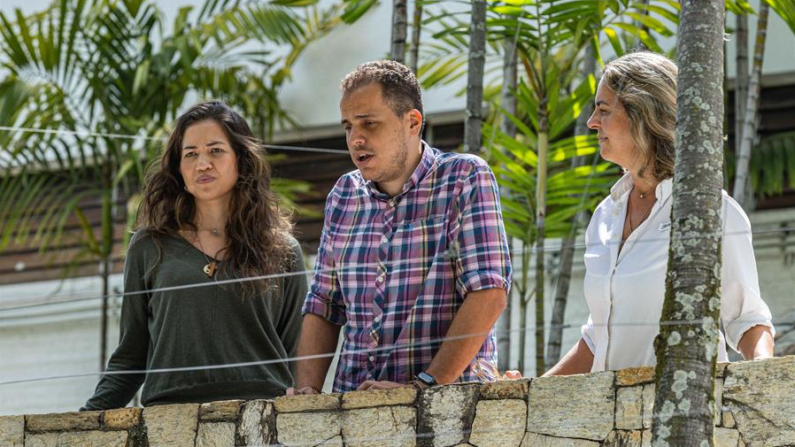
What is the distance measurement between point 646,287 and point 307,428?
2.78 feet

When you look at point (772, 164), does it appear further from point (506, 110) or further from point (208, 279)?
point (208, 279)

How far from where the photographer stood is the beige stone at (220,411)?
3.33 m

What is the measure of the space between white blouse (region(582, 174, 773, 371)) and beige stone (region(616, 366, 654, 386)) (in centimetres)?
19

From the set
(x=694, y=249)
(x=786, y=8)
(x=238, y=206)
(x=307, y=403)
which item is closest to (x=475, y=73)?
(x=786, y=8)

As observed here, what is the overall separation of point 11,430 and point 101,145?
4194 millimetres

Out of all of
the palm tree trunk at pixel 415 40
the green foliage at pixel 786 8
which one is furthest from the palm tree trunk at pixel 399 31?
the green foliage at pixel 786 8

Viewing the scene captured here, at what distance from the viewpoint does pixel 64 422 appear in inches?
138

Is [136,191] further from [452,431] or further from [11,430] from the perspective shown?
[452,431]

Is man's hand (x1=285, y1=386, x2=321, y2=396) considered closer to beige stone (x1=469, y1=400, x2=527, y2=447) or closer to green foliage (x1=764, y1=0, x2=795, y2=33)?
beige stone (x1=469, y1=400, x2=527, y2=447)

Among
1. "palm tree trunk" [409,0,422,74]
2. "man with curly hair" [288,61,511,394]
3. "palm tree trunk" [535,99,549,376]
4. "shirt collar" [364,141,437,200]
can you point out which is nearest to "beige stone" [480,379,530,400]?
"man with curly hair" [288,61,511,394]

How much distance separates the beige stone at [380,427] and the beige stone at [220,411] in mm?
303

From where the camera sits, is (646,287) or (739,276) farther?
(646,287)

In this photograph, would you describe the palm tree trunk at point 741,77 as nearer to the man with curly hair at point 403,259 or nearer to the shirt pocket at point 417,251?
the man with curly hair at point 403,259

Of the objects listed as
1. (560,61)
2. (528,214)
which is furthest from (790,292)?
(528,214)
